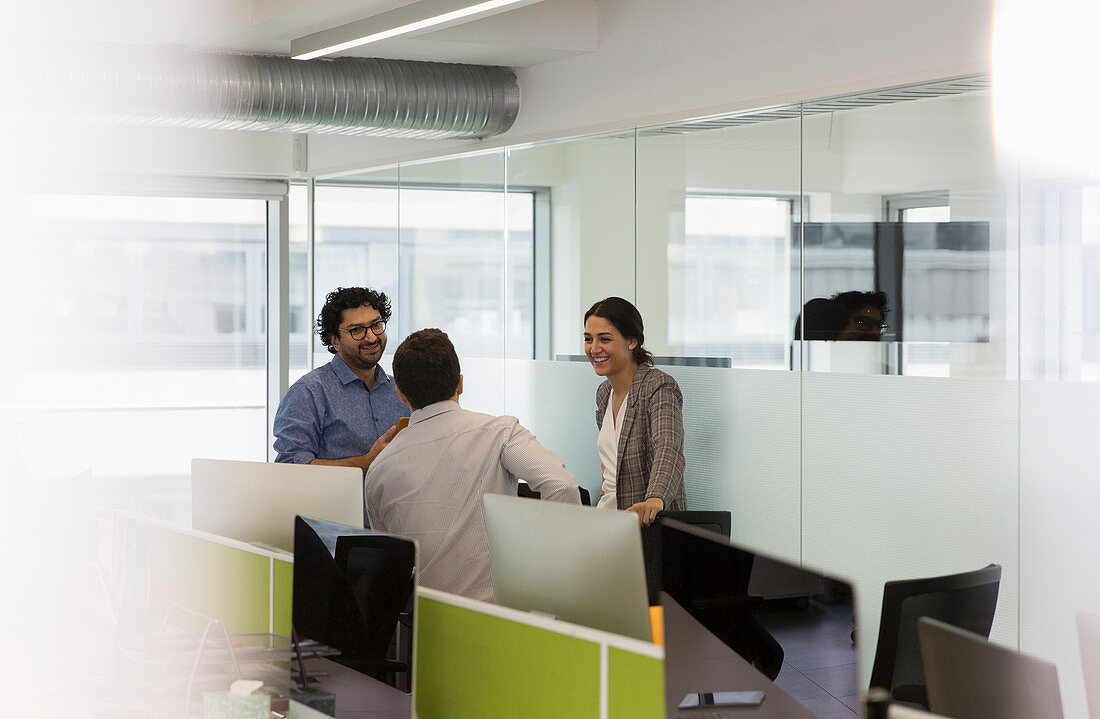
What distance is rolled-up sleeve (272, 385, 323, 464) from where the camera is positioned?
3.70 m

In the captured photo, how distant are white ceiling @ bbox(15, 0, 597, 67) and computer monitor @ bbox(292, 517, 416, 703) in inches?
97.9

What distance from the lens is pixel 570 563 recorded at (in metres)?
1.96

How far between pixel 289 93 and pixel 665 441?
8.27 ft

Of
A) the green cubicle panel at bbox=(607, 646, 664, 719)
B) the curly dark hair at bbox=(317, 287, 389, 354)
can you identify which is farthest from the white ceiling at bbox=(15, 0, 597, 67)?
the green cubicle panel at bbox=(607, 646, 664, 719)

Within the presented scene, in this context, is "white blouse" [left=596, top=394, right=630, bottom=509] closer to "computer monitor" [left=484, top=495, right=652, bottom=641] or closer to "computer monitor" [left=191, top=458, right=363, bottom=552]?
"computer monitor" [left=191, top=458, right=363, bottom=552]

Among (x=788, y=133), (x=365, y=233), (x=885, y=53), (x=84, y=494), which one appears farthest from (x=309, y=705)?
(x=365, y=233)

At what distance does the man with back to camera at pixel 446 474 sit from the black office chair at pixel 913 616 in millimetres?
839

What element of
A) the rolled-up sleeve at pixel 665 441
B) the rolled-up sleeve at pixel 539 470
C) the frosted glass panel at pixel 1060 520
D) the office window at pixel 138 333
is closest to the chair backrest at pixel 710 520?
the rolled-up sleeve at pixel 665 441

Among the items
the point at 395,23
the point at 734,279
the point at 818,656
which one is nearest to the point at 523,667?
the point at 818,656

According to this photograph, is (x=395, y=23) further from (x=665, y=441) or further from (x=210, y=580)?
(x=210, y=580)

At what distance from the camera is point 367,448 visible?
386 cm

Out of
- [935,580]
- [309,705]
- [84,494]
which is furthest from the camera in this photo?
[84,494]

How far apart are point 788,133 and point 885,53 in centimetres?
42

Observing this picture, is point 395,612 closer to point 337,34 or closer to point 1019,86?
point 1019,86
